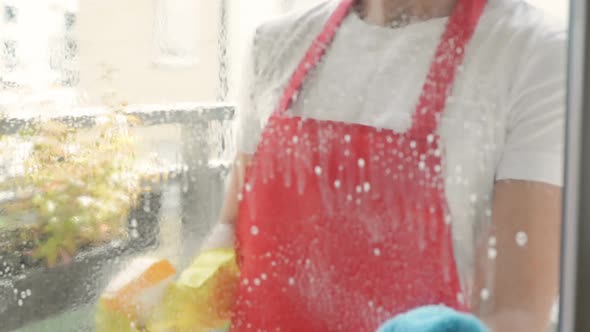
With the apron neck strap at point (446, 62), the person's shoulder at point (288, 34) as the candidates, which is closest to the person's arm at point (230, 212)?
the person's shoulder at point (288, 34)

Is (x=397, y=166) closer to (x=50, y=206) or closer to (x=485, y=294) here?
(x=485, y=294)

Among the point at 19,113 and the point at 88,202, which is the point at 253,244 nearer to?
the point at 88,202

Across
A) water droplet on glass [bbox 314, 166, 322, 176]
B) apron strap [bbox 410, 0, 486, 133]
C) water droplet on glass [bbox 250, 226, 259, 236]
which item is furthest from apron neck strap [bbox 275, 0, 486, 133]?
water droplet on glass [bbox 250, 226, 259, 236]

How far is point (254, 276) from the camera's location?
694 mm

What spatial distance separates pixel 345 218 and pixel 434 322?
5.8 inches

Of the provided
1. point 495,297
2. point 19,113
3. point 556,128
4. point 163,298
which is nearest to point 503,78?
point 556,128

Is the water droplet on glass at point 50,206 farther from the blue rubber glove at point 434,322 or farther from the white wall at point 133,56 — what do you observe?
the blue rubber glove at point 434,322

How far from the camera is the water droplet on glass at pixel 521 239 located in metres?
0.55

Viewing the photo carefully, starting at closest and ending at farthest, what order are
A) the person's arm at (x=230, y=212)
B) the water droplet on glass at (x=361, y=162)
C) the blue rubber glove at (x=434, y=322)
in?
1. the blue rubber glove at (x=434, y=322)
2. the water droplet on glass at (x=361, y=162)
3. the person's arm at (x=230, y=212)

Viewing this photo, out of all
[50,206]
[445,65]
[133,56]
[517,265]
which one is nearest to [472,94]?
[445,65]

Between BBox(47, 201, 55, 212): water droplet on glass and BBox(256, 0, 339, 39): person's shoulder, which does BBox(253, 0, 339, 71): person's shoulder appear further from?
BBox(47, 201, 55, 212): water droplet on glass

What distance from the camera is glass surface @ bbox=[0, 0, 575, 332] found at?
56cm

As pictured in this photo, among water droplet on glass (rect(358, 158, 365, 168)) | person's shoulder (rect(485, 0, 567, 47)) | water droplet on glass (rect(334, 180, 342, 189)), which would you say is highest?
person's shoulder (rect(485, 0, 567, 47))

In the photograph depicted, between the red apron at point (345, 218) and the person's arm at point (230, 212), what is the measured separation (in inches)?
0.5
